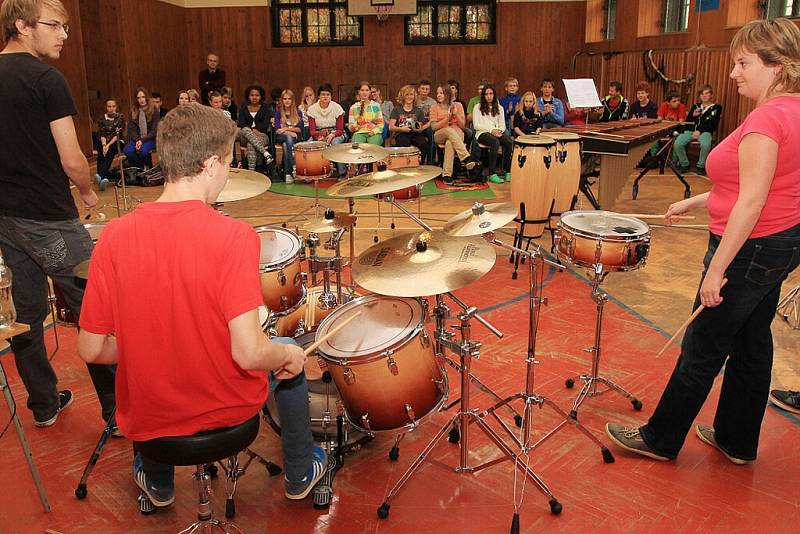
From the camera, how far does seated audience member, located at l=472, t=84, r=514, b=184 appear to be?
10883 mm

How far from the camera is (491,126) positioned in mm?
11000

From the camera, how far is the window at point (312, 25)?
54.3 feet

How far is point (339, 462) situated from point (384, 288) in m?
1.05

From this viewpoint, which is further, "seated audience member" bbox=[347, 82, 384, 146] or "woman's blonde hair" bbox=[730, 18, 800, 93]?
"seated audience member" bbox=[347, 82, 384, 146]

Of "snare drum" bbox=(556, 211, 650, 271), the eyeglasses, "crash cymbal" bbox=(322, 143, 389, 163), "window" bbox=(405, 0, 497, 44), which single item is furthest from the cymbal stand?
"window" bbox=(405, 0, 497, 44)

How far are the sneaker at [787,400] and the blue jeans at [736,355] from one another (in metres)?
0.67

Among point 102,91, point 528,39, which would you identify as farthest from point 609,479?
point 528,39

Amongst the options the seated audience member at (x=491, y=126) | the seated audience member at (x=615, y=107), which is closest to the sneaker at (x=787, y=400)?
the seated audience member at (x=491, y=126)

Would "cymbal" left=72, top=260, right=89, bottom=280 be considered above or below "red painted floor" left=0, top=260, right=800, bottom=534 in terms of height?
above

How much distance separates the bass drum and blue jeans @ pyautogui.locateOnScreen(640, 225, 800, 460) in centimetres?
143

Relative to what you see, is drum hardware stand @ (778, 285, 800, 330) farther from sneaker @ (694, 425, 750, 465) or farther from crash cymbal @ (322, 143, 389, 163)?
crash cymbal @ (322, 143, 389, 163)

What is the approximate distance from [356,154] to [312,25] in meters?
12.5

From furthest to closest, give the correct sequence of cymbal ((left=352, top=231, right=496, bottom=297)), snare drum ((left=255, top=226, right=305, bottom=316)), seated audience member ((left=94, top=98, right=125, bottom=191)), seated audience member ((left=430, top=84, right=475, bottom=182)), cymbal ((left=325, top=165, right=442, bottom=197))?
1. seated audience member ((left=94, top=98, right=125, bottom=191))
2. seated audience member ((left=430, top=84, right=475, bottom=182))
3. cymbal ((left=325, top=165, right=442, bottom=197))
4. snare drum ((left=255, top=226, right=305, bottom=316))
5. cymbal ((left=352, top=231, right=496, bottom=297))

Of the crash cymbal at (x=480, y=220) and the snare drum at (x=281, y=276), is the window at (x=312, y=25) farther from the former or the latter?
the crash cymbal at (x=480, y=220)
